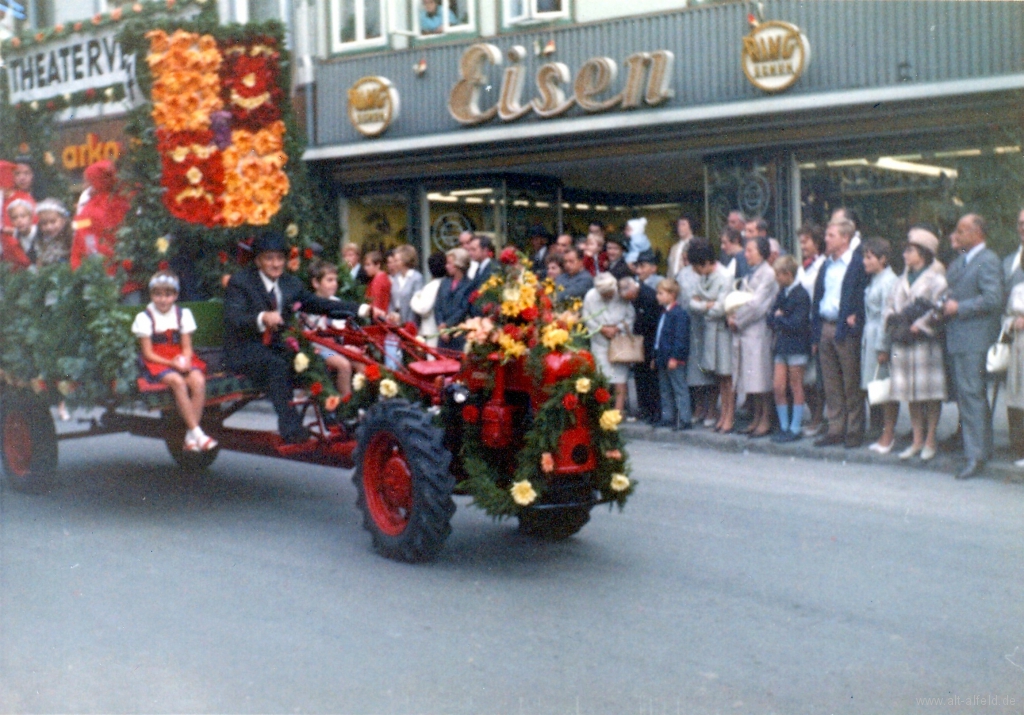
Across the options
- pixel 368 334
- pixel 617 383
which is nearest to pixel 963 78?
pixel 617 383

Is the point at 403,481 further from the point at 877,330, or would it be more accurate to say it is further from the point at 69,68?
the point at 877,330

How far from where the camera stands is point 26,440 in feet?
30.8

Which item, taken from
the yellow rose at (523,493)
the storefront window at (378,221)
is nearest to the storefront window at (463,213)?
the storefront window at (378,221)

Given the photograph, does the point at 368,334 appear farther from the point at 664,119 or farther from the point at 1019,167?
the point at 664,119

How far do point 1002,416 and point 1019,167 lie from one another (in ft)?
8.87

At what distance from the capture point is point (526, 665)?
5270mm

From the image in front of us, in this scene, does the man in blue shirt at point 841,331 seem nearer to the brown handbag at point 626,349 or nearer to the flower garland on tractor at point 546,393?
the brown handbag at point 626,349

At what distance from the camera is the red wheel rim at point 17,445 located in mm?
9367

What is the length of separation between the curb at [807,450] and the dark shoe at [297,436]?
97.0 inches

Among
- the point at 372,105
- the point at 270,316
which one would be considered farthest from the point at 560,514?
the point at 372,105

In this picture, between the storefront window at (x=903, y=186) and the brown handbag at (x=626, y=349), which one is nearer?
the storefront window at (x=903, y=186)

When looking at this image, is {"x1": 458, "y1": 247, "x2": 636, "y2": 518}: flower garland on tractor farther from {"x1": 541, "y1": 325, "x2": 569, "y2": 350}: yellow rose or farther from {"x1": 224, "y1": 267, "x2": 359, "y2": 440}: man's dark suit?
{"x1": 224, "y1": 267, "x2": 359, "y2": 440}: man's dark suit

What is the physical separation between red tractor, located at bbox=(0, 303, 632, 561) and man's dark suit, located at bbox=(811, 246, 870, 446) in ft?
14.7

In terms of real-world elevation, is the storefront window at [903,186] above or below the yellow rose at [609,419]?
above
